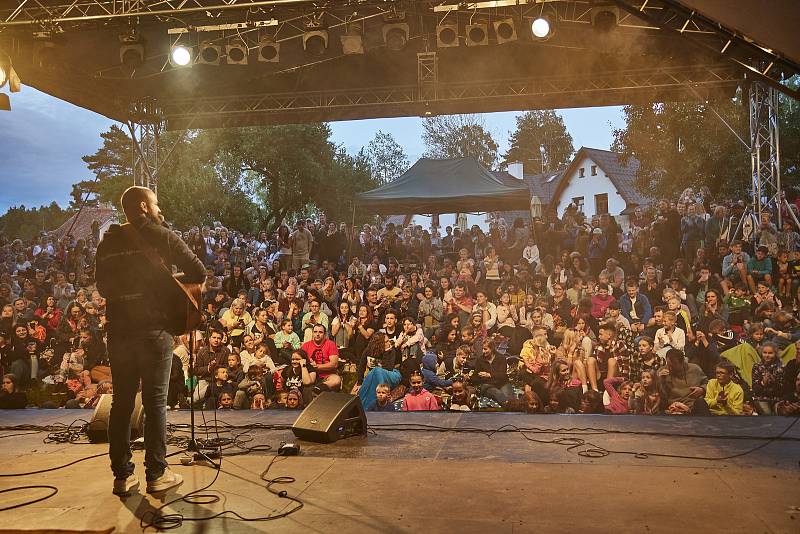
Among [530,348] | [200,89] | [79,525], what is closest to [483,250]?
[530,348]

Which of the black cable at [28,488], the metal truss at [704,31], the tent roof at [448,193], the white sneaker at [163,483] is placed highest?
the metal truss at [704,31]

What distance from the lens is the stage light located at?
6129 mm

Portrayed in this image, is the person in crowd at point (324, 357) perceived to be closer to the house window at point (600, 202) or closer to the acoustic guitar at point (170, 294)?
the acoustic guitar at point (170, 294)

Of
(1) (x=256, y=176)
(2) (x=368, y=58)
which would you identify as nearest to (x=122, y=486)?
(2) (x=368, y=58)

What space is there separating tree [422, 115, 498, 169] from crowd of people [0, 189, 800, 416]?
6.16 meters

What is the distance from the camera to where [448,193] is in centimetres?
970

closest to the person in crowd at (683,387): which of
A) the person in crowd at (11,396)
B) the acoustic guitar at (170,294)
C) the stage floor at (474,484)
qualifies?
the stage floor at (474,484)

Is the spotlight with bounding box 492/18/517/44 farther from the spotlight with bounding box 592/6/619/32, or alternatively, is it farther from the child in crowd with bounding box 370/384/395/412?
the child in crowd with bounding box 370/384/395/412

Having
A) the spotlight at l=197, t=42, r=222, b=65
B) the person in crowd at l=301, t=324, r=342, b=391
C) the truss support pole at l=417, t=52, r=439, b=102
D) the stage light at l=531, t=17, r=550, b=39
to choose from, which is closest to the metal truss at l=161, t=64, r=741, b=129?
the truss support pole at l=417, t=52, r=439, b=102

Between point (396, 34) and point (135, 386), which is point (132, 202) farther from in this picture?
point (396, 34)

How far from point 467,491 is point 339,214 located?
9038 mm

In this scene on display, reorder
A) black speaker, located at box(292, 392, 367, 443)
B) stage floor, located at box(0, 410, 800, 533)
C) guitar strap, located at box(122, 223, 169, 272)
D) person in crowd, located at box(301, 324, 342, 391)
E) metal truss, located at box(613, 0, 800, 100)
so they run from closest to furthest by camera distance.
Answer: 1. stage floor, located at box(0, 410, 800, 533)
2. guitar strap, located at box(122, 223, 169, 272)
3. black speaker, located at box(292, 392, 367, 443)
4. metal truss, located at box(613, 0, 800, 100)
5. person in crowd, located at box(301, 324, 342, 391)

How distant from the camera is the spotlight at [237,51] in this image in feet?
21.6

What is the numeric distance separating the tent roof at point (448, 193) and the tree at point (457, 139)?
14.6 feet
